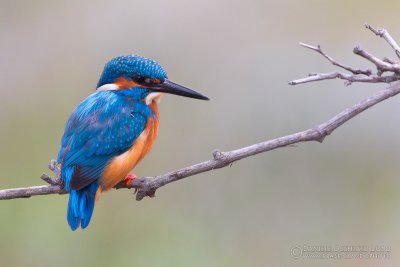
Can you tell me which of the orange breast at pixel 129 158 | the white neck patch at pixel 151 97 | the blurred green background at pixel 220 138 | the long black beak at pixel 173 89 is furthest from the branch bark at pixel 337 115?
the blurred green background at pixel 220 138

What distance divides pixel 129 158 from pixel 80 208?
0.32 meters

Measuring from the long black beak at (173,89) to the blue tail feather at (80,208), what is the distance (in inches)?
19.8

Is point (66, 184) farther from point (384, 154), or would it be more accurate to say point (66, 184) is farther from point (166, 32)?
point (166, 32)

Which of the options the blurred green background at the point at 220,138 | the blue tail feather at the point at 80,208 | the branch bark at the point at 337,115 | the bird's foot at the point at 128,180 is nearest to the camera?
the branch bark at the point at 337,115

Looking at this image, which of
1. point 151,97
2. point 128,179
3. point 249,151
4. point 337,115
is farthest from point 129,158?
point 337,115

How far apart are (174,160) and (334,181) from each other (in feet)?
3.01

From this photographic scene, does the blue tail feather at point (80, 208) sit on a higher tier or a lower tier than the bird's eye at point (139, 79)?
lower

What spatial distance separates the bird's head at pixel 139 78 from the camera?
3.66 m

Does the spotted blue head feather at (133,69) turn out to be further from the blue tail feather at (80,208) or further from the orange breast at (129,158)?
the blue tail feather at (80,208)

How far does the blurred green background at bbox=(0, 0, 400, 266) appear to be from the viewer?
4891 mm

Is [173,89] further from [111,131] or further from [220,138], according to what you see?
[220,138]

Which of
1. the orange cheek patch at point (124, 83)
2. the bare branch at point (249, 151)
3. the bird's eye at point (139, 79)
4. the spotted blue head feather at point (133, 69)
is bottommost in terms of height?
the bare branch at point (249, 151)

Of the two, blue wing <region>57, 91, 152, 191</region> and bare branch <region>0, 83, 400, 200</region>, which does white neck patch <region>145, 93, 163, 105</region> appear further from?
bare branch <region>0, 83, 400, 200</region>

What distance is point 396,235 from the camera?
4898mm
